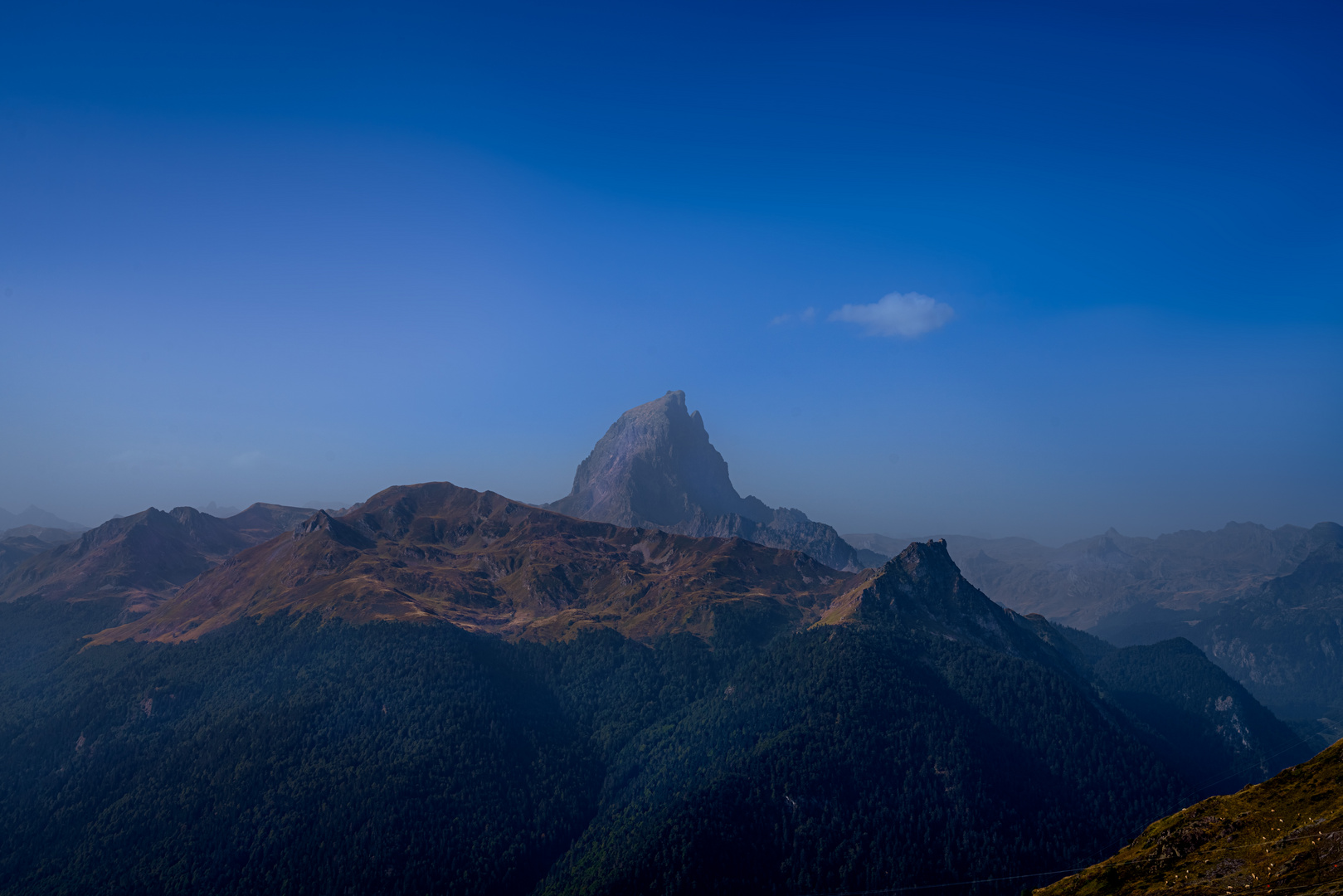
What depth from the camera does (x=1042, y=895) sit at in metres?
154

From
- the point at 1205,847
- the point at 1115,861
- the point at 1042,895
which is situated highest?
the point at 1205,847

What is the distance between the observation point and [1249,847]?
125m

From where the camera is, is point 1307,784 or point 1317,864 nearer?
point 1317,864

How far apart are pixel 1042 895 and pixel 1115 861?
57.5ft

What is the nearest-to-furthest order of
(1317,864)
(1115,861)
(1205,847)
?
(1317,864) < (1205,847) < (1115,861)

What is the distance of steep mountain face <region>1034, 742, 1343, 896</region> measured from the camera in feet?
364

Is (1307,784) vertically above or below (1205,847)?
above

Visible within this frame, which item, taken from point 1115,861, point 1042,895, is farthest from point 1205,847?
point 1042,895

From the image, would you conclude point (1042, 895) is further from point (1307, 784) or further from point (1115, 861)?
point (1307, 784)

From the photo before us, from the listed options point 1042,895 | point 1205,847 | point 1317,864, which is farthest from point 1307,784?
point 1042,895

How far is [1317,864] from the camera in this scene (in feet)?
356

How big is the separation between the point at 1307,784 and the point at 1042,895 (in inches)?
2184

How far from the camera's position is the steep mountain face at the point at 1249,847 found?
364 ft

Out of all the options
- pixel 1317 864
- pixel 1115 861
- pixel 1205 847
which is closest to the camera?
pixel 1317 864
